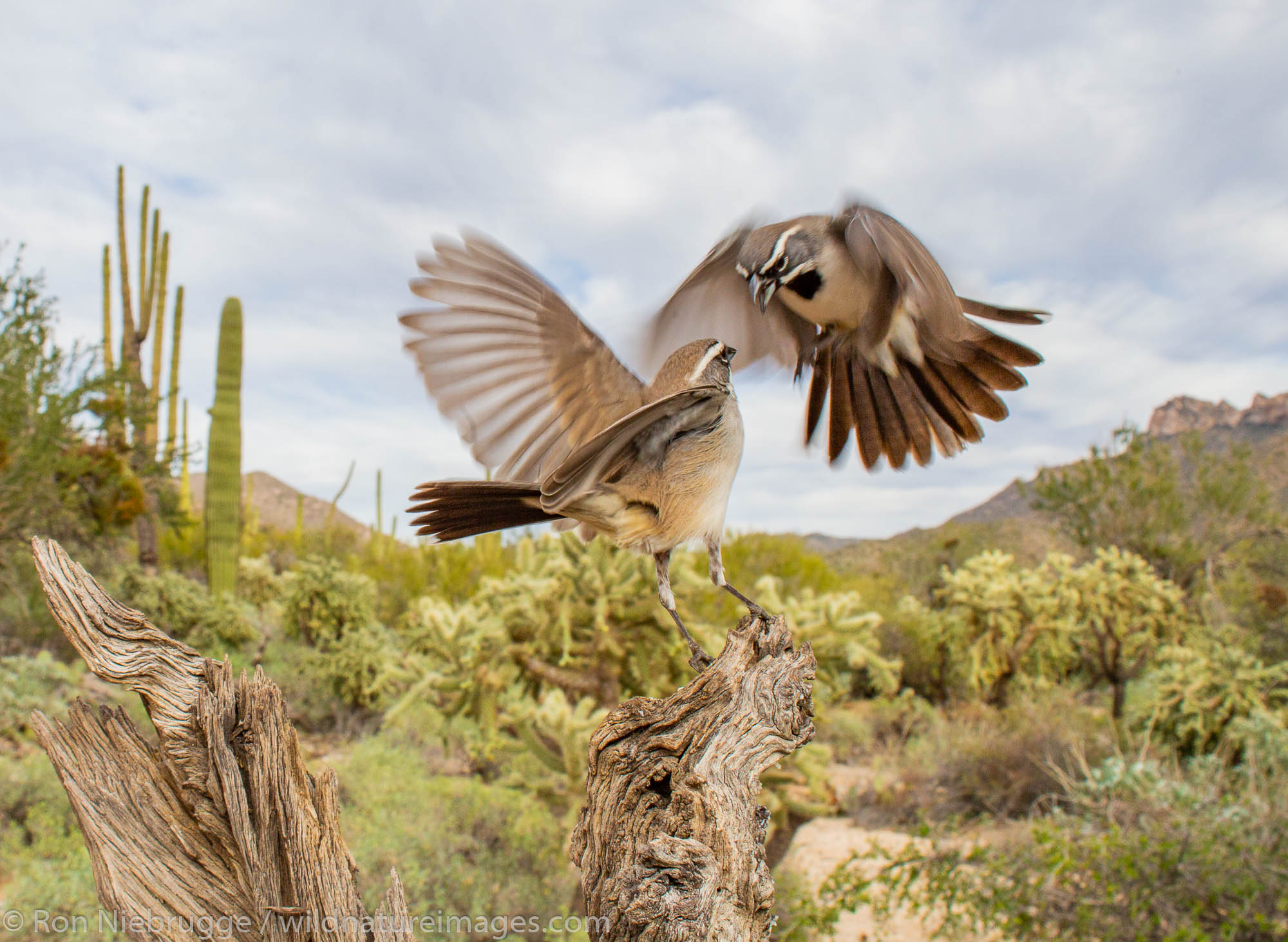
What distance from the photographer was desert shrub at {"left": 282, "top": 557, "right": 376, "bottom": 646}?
12062 mm

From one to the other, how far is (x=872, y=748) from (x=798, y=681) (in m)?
9.65

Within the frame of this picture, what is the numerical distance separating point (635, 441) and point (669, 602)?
414 mm

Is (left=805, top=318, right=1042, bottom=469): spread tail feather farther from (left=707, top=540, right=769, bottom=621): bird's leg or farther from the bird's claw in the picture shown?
the bird's claw

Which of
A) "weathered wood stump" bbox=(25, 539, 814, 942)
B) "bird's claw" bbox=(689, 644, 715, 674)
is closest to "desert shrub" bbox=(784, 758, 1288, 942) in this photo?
"bird's claw" bbox=(689, 644, 715, 674)

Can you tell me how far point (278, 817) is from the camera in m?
1.83

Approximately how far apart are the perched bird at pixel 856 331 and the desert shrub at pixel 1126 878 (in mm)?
3482

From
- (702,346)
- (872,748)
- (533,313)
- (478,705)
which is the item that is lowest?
(872,748)

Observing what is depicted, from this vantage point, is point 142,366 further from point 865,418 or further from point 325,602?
point 865,418

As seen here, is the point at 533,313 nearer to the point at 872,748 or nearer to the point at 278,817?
the point at 278,817

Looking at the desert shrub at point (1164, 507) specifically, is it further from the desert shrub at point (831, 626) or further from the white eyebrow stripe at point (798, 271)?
the white eyebrow stripe at point (798, 271)

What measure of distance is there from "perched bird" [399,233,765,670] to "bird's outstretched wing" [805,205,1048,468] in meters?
0.51

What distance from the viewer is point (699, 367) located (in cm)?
184

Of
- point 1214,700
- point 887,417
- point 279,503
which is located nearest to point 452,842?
point 887,417

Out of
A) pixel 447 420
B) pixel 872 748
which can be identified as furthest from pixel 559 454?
pixel 872 748
